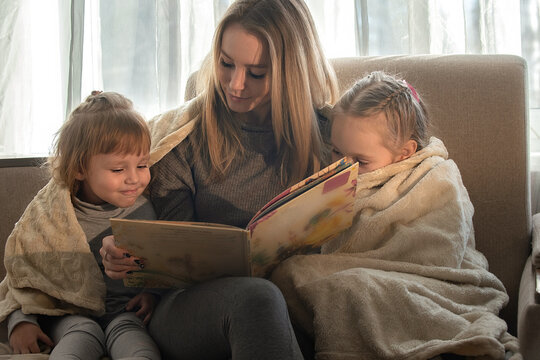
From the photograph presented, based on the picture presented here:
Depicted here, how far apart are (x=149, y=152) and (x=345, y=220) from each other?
1.64ft

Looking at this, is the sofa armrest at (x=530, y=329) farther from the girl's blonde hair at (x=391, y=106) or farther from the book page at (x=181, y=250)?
the book page at (x=181, y=250)

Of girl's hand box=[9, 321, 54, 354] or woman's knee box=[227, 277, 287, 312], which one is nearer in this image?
woman's knee box=[227, 277, 287, 312]

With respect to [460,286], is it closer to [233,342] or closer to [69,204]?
[233,342]

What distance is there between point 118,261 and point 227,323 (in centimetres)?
27

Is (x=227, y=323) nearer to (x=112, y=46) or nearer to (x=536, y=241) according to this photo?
(x=536, y=241)

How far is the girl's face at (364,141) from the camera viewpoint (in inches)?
56.4

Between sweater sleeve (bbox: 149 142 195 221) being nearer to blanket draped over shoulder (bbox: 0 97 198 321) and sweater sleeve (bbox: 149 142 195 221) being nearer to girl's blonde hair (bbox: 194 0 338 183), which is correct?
girl's blonde hair (bbox: 194 0 338 183)

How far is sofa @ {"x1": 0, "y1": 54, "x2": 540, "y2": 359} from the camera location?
5.25ft

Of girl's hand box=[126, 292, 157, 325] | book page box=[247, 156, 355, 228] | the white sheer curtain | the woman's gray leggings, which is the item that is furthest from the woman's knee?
the white sheer curtain

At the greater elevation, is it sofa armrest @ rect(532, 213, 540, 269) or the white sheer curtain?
the white sheer curtain

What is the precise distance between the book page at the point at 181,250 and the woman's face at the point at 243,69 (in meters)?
0.44

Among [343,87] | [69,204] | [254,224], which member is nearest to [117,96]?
[69,204]

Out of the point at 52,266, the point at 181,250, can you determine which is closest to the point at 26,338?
the point at 52,266

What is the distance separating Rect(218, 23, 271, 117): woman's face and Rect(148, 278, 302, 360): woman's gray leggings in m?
0.48
